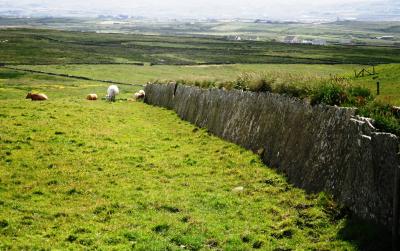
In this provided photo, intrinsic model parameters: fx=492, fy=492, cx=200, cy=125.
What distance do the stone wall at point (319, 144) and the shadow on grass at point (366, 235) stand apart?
8.8 inches

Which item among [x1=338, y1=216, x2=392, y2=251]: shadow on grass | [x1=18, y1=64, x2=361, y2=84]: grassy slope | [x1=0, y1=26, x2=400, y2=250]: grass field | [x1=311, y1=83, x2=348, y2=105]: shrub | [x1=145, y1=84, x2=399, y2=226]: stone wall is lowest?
[x1=18, y1=64, x2=361, y2=84]: grassy slope

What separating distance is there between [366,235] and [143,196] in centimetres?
721

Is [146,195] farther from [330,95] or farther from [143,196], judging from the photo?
[330,95]

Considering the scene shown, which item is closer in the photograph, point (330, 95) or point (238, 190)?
point (238, 190)

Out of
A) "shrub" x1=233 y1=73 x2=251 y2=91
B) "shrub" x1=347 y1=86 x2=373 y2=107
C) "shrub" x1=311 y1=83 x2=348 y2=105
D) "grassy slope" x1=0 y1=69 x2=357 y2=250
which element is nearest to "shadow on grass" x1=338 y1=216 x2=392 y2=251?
"grassy slope" x1=0 y1=69 x2=357 y2=250

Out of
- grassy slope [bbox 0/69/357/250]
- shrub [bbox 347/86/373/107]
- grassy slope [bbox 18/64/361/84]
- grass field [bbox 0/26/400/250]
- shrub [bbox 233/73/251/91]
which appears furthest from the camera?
grassy slope [bbox 18/64/361/84]

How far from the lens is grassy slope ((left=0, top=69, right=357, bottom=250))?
12742mm

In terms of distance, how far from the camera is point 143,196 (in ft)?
52.7

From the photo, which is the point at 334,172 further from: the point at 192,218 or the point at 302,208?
the point at 192,218

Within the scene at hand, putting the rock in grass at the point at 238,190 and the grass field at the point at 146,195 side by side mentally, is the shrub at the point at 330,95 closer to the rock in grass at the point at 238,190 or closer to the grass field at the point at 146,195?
the grass field at the point at 146,195

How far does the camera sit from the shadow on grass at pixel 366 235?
11.4m

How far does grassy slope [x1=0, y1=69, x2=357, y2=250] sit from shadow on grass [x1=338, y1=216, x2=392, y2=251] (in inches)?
8.4

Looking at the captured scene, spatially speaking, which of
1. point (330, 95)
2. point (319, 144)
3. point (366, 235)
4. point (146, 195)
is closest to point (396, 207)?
point (366, 235)

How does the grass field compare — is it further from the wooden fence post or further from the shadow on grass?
the wooden fence post
